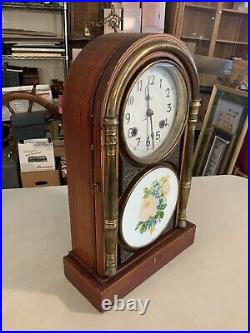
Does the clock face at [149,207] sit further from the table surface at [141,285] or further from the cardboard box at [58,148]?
the cardboard box at [58,148]

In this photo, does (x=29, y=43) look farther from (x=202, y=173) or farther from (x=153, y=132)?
(x=153, y=132)

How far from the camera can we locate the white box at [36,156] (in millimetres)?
1908

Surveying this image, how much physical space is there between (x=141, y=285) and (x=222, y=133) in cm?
110

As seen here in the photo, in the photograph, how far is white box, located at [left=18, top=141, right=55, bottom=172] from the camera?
6.26ft

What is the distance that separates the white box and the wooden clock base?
50.6 inches

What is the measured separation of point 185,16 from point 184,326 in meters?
2.38

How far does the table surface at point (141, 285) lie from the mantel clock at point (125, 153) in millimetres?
42

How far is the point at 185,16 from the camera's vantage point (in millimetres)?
2418

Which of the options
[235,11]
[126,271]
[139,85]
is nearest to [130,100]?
[139,85]

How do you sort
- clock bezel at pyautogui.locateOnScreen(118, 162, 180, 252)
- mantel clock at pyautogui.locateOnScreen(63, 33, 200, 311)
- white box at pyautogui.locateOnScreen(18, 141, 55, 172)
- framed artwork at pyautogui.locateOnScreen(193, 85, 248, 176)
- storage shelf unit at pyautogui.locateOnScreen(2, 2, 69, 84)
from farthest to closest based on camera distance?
storage shelf unit at pyautogui.locateOnScreen(2, 2, 69, 84) → white box at pyautogui.locateOnScreen(18, 141, 55, 172) → framed artwork at pyautogui.locateOnScreen(193, 85, 248, 176) → clock bezel at pyautogui.locateOnScreen(118, 162, 180, 252) → mantel clock at pyautogui.locateOnScreen(63, 33, 200, 311)

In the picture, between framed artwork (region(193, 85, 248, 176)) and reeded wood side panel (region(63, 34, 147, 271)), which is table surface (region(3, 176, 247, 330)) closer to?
reeded wood side panel (region(63, 34, 147, 271))

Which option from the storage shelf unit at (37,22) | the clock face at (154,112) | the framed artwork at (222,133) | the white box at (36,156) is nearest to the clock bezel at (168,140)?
the clock face at (154,112)

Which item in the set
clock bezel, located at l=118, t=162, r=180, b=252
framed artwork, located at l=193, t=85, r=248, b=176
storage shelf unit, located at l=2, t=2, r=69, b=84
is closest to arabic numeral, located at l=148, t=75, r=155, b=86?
clock bezel, located at l=118, t=162, r=180, b=252

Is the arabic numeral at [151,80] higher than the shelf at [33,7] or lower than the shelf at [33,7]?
lower
